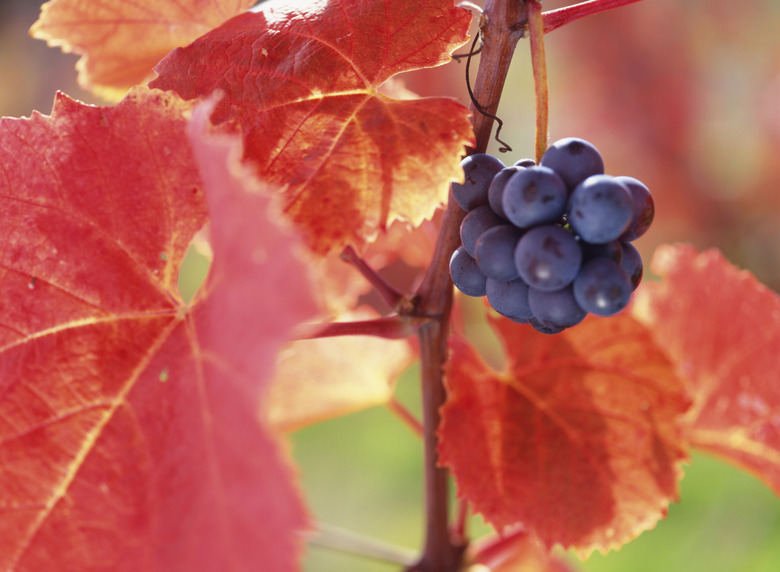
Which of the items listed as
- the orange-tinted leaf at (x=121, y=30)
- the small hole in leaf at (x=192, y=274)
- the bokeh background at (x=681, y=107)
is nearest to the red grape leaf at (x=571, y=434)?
the orange-tinted leaf at (x=121, y=30)

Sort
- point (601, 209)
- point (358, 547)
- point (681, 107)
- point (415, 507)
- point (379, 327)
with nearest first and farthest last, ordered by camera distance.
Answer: point (601, 209) < point (379, 327) < point (358, 547) < point (415, 507) < point (681, 107)

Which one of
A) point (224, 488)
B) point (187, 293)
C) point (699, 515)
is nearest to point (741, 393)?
point (224, 488)

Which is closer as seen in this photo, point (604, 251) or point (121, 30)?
point (604, 251)

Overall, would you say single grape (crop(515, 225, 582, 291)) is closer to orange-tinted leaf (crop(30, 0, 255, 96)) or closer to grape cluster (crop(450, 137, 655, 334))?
grape cluster (crop(450, 137, 655, 334))

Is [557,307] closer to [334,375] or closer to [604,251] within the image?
[604,251]

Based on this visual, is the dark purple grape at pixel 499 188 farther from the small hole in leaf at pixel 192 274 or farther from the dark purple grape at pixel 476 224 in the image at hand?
the small hole in leaf at pixel 192 274

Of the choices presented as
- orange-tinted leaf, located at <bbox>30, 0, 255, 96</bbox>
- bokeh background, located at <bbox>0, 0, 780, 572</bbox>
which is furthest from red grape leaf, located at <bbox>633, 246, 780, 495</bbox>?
bokeh background, located at <bbox>0, 0, 780, 572</bbox>

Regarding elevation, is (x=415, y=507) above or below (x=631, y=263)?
below

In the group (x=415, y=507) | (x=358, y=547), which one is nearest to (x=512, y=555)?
(x=358, y=547)
